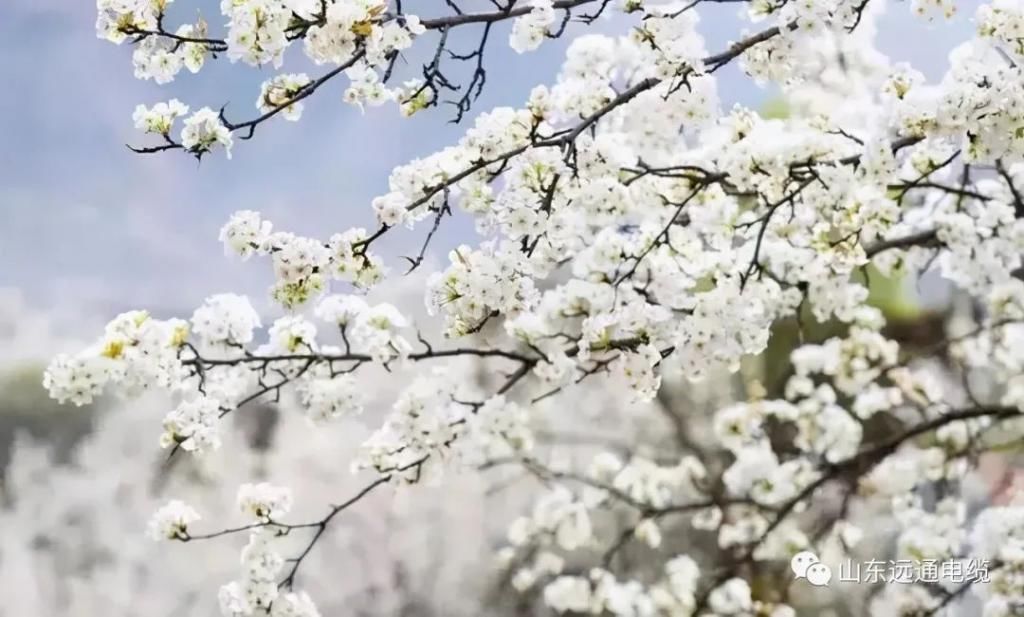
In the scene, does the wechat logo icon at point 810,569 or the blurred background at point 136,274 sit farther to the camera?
the wechat logo icon at point 810,569

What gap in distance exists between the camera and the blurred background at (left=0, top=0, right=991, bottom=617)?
5.03 feet

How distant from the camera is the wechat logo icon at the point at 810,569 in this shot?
1.80 meters

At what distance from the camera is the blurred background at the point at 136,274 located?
1.53 m

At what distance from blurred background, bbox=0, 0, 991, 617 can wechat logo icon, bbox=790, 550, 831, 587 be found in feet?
2.08

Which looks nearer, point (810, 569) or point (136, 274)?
point (136, 274)

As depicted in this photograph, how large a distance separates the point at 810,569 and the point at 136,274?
1178mm

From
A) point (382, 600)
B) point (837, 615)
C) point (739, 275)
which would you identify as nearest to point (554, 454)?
point (382, 600)

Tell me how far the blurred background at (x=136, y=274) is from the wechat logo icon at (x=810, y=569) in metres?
0.64

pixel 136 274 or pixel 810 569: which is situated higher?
pixel 136 274

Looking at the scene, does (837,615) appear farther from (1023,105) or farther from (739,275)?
(1023,105)

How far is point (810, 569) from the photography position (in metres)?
1.81

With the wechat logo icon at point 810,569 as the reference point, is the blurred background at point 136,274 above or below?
above

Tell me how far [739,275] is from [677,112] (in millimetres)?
206

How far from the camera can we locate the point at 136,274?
1575 millimetres
